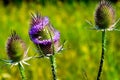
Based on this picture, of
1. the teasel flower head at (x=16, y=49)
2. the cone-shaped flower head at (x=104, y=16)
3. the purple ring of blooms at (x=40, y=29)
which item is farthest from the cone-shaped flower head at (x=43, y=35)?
the cone-shaped flower head at (x=104, y=16)

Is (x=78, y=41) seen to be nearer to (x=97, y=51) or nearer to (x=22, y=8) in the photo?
(x=97, y=51)

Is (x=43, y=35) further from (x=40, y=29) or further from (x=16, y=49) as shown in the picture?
(x=16, y=49)

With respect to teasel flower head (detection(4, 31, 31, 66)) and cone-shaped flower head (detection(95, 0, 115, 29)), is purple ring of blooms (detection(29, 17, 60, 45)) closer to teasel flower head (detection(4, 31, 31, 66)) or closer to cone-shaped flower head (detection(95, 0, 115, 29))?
teasel flower head (detection(4, 31, 31, 66))

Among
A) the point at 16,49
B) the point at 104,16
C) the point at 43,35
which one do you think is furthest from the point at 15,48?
the point at 104,16

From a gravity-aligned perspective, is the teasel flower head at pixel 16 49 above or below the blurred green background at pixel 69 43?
above

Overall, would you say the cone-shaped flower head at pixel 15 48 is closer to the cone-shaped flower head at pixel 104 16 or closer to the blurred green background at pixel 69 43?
the blurred green background at pixel 69 43

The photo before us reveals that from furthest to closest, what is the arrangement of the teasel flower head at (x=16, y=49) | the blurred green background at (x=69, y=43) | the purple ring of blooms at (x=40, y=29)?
1. the blurred green background at (x=69, y=43)
2. the teasel flower head at (x=16, y=49)
3. the purple ring of blooms at (x=40, y=29)

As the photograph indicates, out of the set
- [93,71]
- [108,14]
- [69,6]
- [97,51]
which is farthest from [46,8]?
[108,14]
